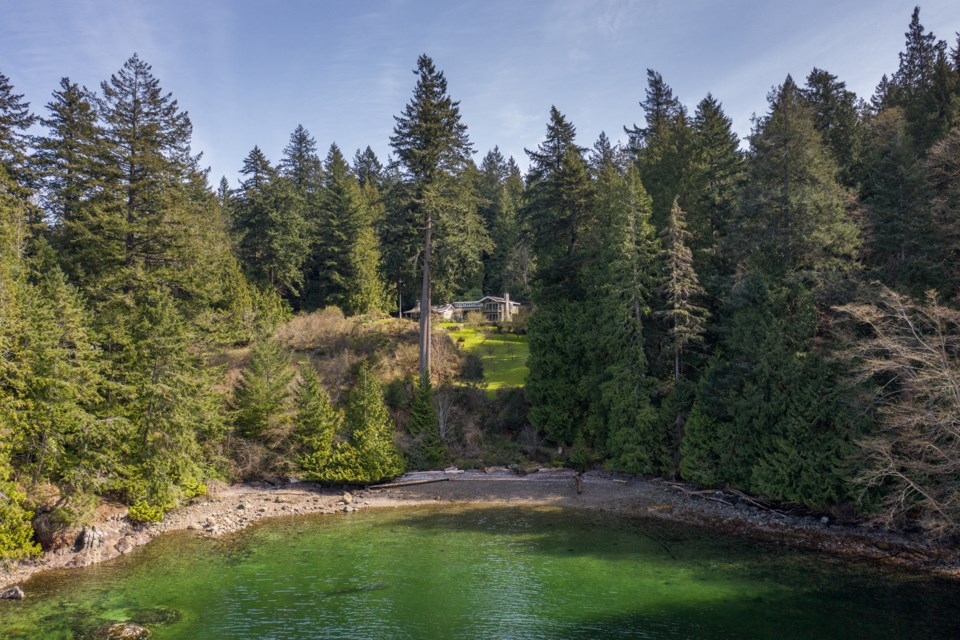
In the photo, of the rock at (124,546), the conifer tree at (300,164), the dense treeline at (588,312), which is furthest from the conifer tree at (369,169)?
the rock at (124,546)

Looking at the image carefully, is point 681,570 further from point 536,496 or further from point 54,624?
point 54,624

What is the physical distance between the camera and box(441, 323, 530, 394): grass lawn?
41812 millimetres

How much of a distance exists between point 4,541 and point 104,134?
19.2 meters

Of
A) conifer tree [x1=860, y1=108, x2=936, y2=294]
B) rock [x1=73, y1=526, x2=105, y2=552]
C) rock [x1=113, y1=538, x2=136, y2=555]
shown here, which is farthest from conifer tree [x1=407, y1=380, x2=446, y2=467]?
conifer tree [x1=860, y1=108, x2=936, y2=294]

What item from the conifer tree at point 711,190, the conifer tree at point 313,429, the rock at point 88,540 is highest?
the conifer tree at point 711,190

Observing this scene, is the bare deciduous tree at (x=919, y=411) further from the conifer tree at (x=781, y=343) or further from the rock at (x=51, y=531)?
the rock at (x=51, y=531)

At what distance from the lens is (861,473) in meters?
20.1

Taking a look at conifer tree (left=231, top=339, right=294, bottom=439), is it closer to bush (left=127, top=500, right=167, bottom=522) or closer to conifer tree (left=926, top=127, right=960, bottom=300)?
bush (left=127, top=500, right=167, bottom=522)

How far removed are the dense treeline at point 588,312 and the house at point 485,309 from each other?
733 inches

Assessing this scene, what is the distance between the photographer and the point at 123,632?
15742 millimetres

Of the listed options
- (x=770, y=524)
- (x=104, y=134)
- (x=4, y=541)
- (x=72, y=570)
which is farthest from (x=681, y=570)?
(x=104, y=134)

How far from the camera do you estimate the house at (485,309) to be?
59.6 meters

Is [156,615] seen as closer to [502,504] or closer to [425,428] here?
[502,504]

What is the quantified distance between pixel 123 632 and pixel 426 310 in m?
23.7
